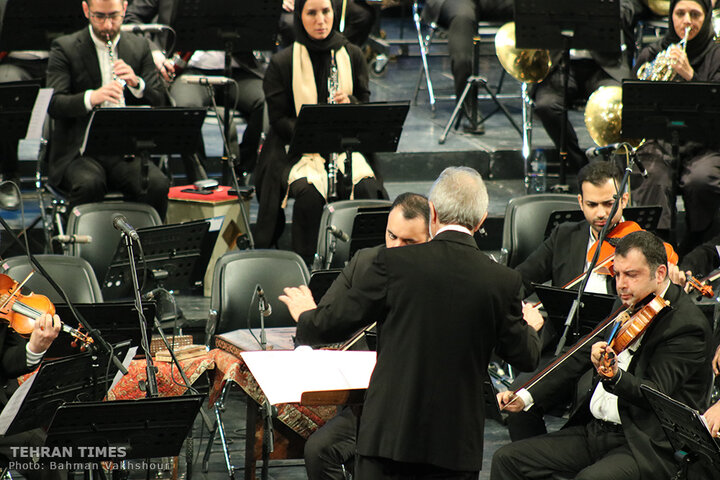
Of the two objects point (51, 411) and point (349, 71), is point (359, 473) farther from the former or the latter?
point (349, 71)

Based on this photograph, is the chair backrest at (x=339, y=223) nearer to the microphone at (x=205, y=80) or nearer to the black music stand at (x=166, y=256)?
the black music stand at (x=166, y=256)

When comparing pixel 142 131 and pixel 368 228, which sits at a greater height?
pixel 142 131

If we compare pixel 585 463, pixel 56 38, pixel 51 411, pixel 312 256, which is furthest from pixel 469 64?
pixel 51 411

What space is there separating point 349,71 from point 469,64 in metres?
1.98

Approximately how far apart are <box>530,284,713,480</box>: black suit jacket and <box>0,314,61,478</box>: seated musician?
2.23 meters

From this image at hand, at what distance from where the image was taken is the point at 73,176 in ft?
20.4

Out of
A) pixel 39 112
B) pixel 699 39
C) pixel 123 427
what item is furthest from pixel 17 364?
pixel 699 39

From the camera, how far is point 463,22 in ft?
26.9

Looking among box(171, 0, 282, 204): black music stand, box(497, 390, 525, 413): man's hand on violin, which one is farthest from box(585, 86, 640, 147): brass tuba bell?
box(497, 390, 525, 413): man's hand on violin

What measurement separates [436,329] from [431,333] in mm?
19

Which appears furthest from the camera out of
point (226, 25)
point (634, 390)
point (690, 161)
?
point (226, 25)

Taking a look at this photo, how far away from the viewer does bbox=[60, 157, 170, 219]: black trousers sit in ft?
20.3

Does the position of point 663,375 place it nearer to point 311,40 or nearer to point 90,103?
point 311,40

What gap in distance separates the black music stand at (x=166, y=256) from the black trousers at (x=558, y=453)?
71.3 inches
